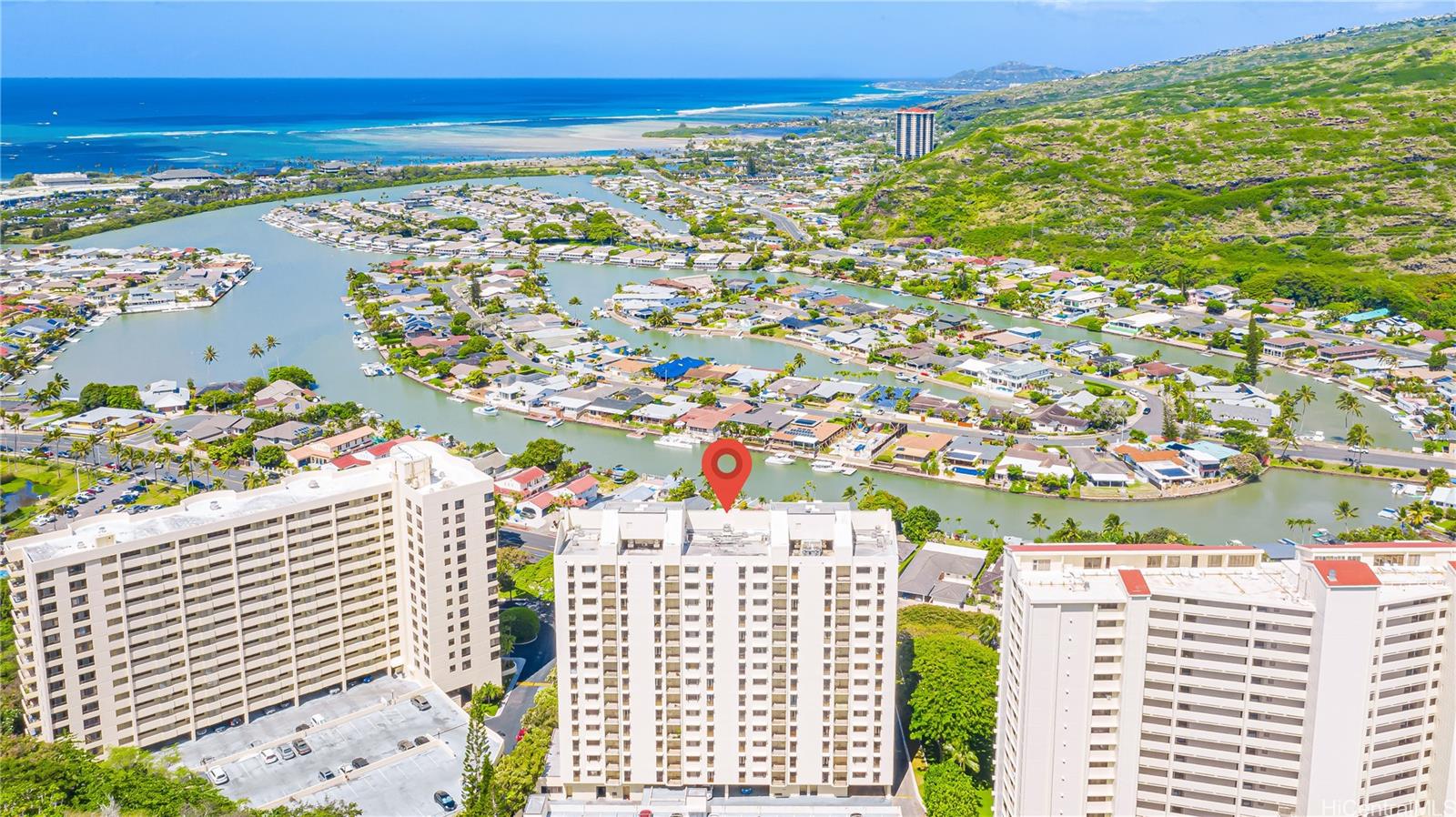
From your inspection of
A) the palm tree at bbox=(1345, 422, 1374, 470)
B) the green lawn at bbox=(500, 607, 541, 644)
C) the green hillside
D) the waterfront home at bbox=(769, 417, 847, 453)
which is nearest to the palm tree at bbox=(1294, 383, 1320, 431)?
the palm tree at bbox=(1345, 422, 1374, 470)

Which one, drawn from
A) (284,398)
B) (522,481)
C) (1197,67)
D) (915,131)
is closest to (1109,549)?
(522,481)

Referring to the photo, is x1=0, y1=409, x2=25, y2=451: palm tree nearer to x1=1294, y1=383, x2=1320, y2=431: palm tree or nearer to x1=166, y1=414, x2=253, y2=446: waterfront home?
x1=166, y1=414, x2=253, y2=446: waterfront home

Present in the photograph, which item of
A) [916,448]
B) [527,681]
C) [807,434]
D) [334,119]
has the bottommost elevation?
[527,681]

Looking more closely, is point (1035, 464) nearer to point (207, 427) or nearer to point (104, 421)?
point (207, 427)

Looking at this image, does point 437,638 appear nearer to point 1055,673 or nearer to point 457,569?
point 457,569

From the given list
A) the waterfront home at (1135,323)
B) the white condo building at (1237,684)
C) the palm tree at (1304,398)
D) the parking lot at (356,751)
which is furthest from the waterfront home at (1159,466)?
the parking lot at (356,751)

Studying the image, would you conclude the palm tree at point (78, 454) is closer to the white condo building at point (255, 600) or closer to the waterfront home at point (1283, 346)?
the white condo building at point (255, 600)
